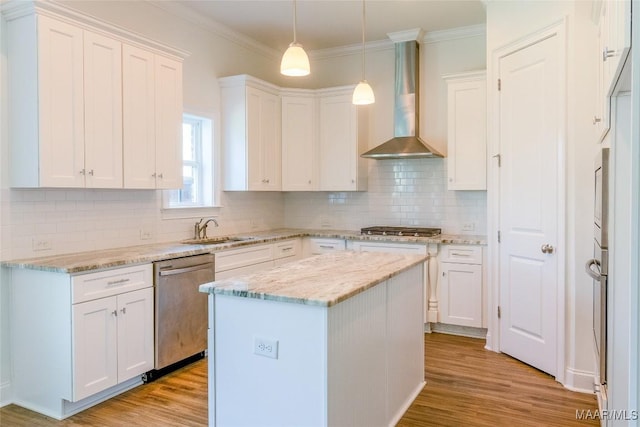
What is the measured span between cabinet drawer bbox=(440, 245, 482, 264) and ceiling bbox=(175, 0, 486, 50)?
7.74 ft

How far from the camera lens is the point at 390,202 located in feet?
17.8

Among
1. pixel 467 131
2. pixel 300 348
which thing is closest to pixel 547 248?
pixel 467 131

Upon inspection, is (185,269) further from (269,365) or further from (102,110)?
(269,365)

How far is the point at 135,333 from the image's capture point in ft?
10.5

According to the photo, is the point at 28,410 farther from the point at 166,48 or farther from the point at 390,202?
the point at 390,202

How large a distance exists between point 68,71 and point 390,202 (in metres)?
3.59

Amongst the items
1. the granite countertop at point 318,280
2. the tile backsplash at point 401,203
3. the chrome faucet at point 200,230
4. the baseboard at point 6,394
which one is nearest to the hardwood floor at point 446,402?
the baseboard at point 6,394

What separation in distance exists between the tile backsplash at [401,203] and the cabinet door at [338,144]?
14.5 inches

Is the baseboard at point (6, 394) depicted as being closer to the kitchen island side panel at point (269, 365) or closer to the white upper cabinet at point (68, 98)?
the white upper cabinet at point (68, 98)

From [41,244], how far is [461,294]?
3635mm

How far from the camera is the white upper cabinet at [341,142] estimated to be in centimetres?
524

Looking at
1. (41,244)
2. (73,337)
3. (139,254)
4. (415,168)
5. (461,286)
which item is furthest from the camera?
(415,168)

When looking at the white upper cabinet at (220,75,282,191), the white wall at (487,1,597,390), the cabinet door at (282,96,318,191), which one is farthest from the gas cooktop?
the white wall at (487,1,597,390)

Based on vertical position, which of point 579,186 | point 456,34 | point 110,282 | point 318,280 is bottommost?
point 110,282
